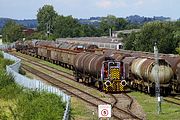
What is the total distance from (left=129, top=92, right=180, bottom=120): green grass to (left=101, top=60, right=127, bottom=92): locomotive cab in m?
1.88

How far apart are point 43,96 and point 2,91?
28.1 feet

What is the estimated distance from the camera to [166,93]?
35.6 metres

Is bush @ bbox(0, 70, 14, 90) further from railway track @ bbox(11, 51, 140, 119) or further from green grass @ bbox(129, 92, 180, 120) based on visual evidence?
green grass @ bbox(129, 92, 180, 120)

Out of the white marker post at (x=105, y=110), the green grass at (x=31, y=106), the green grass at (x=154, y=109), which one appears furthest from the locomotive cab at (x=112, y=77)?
the white marker post at (x=105, y=110)

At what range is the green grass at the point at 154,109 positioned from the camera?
1022 inches

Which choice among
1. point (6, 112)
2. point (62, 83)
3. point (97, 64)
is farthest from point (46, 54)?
point (6, 112)

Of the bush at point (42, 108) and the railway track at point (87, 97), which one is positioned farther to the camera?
the railway track at point (87, 97)

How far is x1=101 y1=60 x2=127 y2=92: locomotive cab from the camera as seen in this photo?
37.3 metres

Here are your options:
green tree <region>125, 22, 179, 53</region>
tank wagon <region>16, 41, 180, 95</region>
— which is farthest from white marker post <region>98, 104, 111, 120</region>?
green tree <region>125, 22, 179, 53</region>

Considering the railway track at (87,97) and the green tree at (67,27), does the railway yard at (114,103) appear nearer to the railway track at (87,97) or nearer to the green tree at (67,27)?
the railway track at (87,97)

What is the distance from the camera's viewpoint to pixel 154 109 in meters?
28.9

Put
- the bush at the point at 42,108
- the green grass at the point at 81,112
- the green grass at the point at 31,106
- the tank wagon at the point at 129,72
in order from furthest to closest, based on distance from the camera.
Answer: the tank wagon at the point at 129,72 → the green grass at the point at 81,112 → the green grass at the point at 31,106 → the bush at the point at 42,108

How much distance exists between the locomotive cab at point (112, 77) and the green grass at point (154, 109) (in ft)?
6.17

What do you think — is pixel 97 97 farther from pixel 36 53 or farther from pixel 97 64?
pixel 36 53
